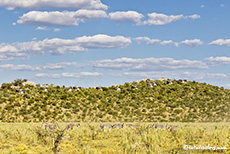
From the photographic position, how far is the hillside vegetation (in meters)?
55.3

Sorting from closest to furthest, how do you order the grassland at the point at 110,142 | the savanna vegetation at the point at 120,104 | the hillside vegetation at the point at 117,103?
the grassland at the point at 110,142 < the savanna vegetation at the point at 120,104 < the hillside vegetation at the point at 117,103

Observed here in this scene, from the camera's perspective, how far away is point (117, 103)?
204ft

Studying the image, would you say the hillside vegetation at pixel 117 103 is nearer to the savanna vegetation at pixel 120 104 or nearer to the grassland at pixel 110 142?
the savanna vegetation at pixel 120 104

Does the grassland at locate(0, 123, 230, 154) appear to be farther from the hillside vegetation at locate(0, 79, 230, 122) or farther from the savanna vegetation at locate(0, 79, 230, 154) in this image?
the hillside vegetation at locate(0, 79, 230, 122)

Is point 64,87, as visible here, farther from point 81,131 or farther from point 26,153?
point 26,153

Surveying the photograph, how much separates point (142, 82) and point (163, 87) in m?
5.29

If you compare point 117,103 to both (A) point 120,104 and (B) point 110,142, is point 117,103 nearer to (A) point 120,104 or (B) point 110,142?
(A) point 120,104

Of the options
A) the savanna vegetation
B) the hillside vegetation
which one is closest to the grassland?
the savanna vegetation

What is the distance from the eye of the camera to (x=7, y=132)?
26.0m

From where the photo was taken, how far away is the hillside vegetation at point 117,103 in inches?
2176

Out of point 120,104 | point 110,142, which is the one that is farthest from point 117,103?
point 110,142

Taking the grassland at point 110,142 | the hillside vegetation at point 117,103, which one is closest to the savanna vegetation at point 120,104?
the hillside vegetation at point 117,103

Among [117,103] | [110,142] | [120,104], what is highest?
[117,103]

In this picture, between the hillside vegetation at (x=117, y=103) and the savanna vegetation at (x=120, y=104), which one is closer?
the savanna vegetation at (x=120, y=104)
